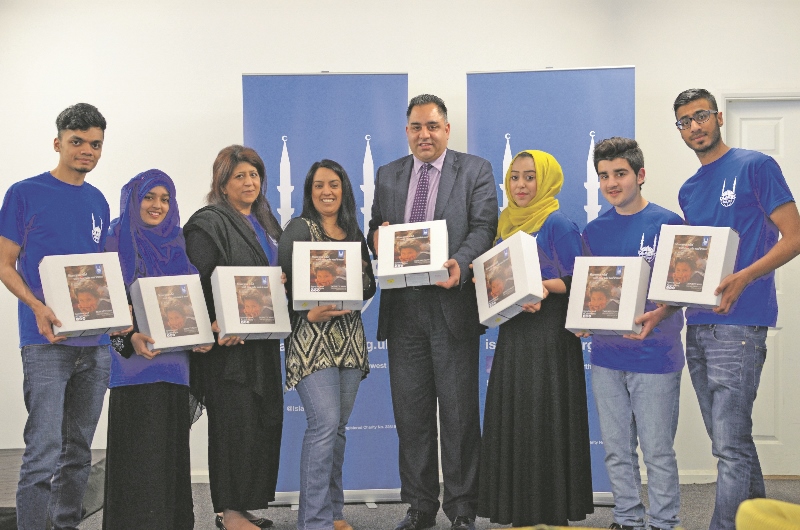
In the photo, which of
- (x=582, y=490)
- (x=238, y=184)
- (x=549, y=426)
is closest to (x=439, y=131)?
(x=238, y=184)

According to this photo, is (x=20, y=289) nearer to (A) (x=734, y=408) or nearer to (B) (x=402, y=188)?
(B) (x=402, y=188)

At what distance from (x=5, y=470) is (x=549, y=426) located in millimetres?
2797

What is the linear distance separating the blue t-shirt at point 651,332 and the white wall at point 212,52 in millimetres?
1897

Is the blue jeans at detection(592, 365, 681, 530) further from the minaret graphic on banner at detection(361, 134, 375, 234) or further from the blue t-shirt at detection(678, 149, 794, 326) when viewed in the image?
the minaret graphic on banner at detection(361, 134, 375, 234)

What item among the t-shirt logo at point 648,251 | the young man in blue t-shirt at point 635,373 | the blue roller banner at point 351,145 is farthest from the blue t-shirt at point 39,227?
the t-shirt logo at point 648,251

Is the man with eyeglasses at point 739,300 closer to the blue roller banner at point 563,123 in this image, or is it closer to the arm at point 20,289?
the blue roller banner at point 563,123

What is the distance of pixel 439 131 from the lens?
3.52 m

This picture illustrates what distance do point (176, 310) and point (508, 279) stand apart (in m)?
1.23

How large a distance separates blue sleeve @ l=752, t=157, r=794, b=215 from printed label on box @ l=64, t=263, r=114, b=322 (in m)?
2.33

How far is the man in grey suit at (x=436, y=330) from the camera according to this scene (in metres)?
3.35

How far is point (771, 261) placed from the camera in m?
2.83

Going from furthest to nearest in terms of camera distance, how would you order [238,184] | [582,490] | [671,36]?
[671,36]
[238,184]
[582,490]

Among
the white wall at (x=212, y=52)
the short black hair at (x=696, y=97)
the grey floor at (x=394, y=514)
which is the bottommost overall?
the grey floor at (x=394, y=514)

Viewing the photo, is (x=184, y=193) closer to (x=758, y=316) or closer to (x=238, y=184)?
(x=238, y=184)
